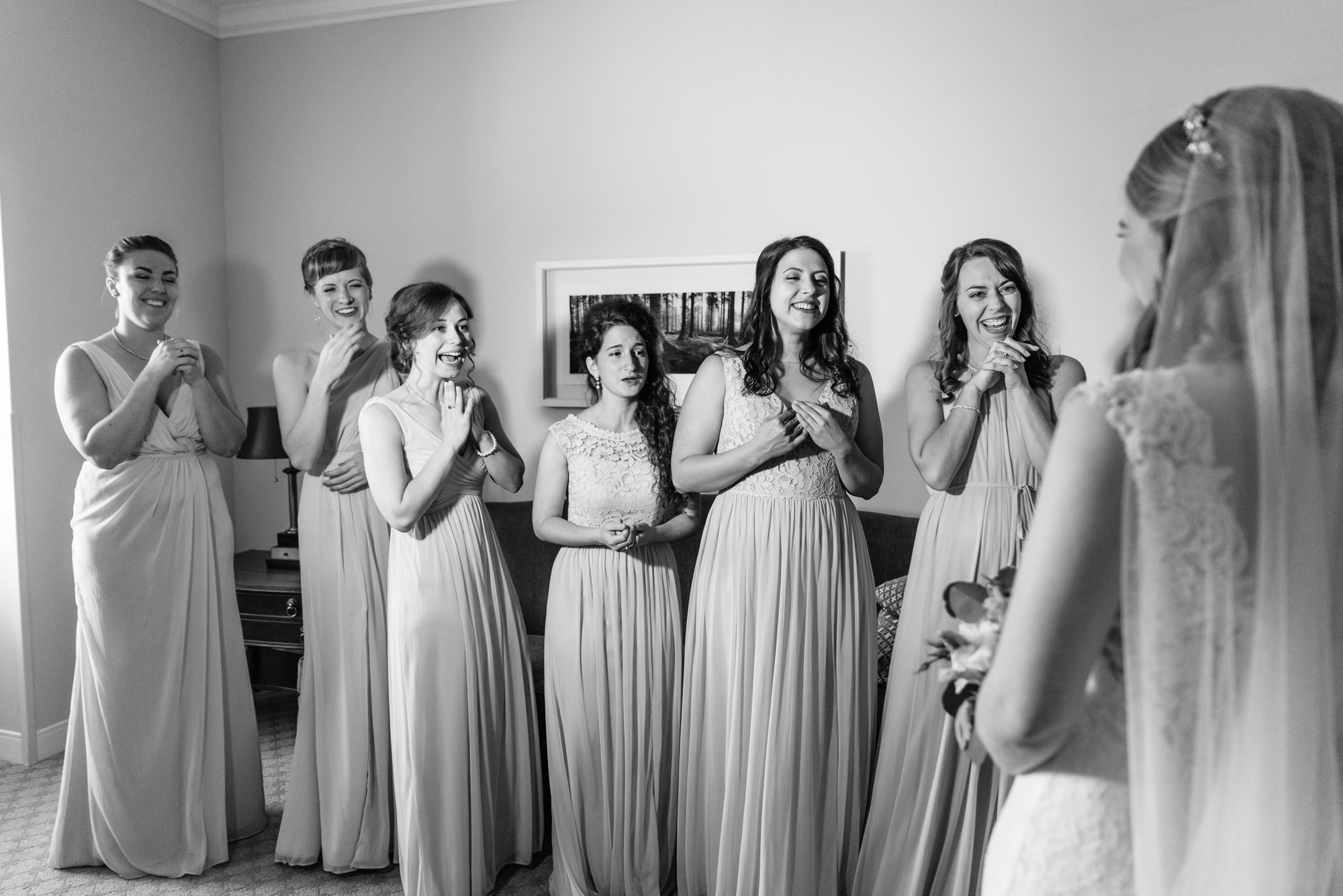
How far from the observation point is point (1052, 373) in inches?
110

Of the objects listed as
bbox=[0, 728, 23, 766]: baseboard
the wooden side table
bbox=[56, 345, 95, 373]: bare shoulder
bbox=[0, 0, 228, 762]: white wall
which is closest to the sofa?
the wooden side table

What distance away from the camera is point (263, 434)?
4.17 m

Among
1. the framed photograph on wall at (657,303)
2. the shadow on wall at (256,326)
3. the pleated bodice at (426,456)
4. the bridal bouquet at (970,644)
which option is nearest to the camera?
the bridal bouquet at (970,644)

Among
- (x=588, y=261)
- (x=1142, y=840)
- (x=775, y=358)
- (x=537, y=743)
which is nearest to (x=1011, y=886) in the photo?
(x=1142, y=840)

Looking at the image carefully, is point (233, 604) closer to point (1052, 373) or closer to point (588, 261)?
point (588, 261)

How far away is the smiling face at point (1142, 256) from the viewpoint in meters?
1.14

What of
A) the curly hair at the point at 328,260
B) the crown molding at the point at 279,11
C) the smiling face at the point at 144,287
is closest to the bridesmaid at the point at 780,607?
the curly hair at the point at 328,260

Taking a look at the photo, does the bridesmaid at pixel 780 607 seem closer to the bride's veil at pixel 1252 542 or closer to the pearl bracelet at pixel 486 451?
the pearl bracelet at pixel 486 451

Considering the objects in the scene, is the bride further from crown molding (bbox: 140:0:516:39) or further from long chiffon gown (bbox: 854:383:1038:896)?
crown molding (bbox: 140:0:516:39)

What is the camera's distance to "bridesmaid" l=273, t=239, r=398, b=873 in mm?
3111

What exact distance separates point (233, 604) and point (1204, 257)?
3.08m

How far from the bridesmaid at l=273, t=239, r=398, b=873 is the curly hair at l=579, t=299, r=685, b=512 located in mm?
904

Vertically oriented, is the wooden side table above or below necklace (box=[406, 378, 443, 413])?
below

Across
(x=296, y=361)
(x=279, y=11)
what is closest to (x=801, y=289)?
(x=296, y=361)
